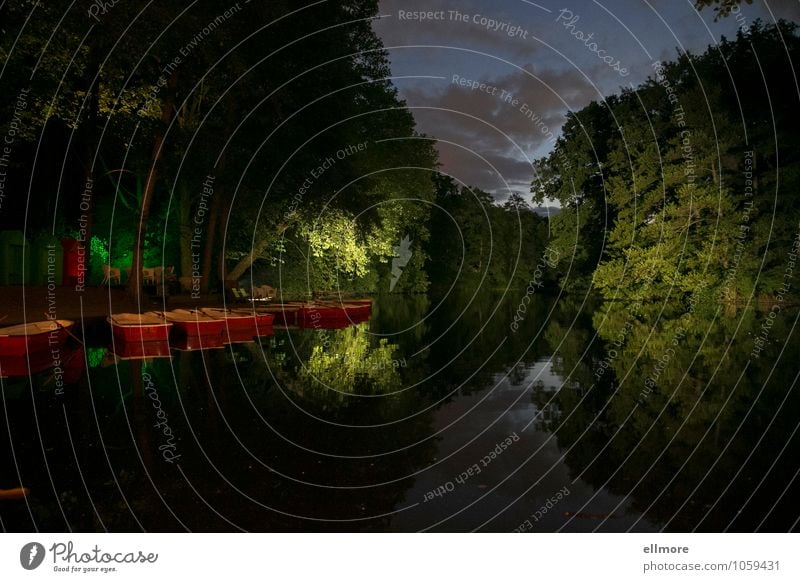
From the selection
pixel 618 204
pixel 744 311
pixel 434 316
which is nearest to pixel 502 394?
pixel 434 316

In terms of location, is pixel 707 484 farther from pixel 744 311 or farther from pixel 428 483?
pixel 744 311

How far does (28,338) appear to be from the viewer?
1619cm

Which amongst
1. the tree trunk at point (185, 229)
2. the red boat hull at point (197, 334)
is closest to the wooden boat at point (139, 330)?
the red boat hull at point (197, 334)

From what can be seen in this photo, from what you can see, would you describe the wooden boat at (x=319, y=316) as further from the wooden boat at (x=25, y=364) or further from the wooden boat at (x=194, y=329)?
the wooden boat at (x=25, y=364)

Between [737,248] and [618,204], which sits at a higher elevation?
[618,204]

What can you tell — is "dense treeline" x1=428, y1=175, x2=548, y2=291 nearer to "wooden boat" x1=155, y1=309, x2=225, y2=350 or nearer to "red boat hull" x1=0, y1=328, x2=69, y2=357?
"wooden boat" x1=155, y1=309, x2=225, y2=350

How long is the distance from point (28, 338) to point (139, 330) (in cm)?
352

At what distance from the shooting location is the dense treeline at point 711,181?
36.2 metres

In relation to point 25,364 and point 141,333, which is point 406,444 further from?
point 141,333

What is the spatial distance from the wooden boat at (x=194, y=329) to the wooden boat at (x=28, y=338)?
138 inches

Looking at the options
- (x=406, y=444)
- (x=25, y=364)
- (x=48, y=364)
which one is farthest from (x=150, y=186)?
(x=406, y=444)

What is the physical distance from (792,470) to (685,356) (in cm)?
1027

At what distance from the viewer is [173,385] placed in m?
13.3

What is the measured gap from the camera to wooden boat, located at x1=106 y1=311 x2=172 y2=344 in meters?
19.3
